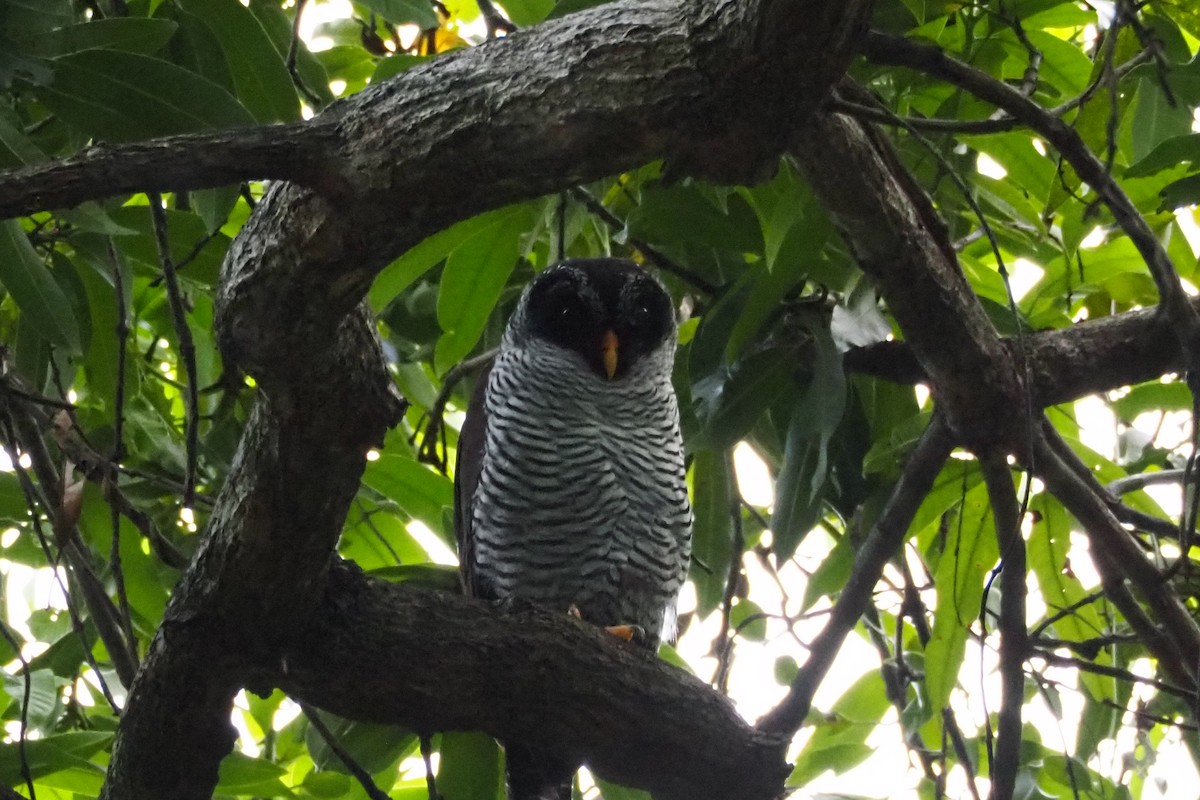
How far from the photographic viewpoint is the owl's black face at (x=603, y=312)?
311cm

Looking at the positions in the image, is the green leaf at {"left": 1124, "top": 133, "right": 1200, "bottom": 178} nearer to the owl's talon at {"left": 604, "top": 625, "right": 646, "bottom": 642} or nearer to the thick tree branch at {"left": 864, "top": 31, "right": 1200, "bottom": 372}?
the thick tree branch at {"left": 864, "top": 31, "right": 1200, "bottom": 372}

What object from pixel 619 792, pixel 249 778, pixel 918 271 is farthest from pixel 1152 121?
pixel 249 778

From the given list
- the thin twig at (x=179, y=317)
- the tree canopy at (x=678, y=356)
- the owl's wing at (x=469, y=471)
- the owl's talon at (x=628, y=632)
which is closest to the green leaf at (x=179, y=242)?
the tree canopy at (x=678, y=356)

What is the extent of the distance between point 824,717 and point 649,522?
2.27ft

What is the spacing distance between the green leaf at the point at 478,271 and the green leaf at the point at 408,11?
0.39 metres

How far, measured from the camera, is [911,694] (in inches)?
116

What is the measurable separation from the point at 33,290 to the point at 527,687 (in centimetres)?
104

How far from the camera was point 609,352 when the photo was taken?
3.18m

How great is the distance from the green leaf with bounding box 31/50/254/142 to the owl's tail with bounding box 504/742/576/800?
4.36 ft

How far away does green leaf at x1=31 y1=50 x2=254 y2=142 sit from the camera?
70.1 inches

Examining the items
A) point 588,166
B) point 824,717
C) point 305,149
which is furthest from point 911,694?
point 305,149

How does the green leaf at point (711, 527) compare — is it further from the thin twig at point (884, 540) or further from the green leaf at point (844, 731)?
the thin twig at point (884, 540)

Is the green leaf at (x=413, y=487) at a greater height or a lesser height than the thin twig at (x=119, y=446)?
greater

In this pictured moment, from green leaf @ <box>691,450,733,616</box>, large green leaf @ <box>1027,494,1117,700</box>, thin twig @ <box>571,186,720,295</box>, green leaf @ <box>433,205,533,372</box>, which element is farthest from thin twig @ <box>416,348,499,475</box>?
large green leaf @ <box>1027,494,1117,700</box>
